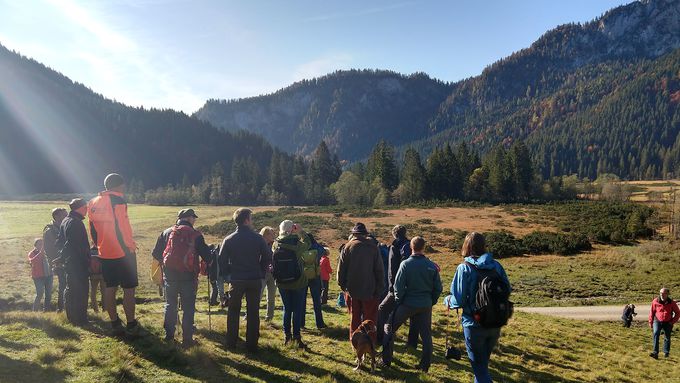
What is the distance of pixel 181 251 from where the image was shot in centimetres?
638

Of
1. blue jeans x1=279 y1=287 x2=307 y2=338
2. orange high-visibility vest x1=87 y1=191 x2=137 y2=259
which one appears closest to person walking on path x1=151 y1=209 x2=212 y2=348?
orange high-visibility vest x1=87 y1=191 x2=137 y2=259

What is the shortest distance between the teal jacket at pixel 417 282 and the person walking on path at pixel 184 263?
317 cm

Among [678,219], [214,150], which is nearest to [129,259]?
[678,219]

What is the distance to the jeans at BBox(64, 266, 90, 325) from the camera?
7.34 m

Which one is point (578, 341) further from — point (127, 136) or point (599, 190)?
point (127, 136)

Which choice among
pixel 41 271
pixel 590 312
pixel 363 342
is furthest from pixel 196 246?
pixel 590 312

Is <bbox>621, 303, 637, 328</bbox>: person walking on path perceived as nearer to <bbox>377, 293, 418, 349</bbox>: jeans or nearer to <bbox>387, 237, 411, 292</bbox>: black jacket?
<bbox>377, 293, 418, 349</bbox>: jeans

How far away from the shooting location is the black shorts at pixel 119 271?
6500 millimetres

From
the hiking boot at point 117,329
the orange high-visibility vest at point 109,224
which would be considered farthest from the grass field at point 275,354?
the orange high-visibility vest at point 109,224

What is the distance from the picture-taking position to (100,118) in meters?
195

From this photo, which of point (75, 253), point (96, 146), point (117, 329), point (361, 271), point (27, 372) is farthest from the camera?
point (96, 146)

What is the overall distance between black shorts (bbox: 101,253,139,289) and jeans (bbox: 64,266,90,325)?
48.8 inches

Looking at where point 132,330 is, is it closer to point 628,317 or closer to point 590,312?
point 628,317

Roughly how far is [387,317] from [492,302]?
11.3 ft
